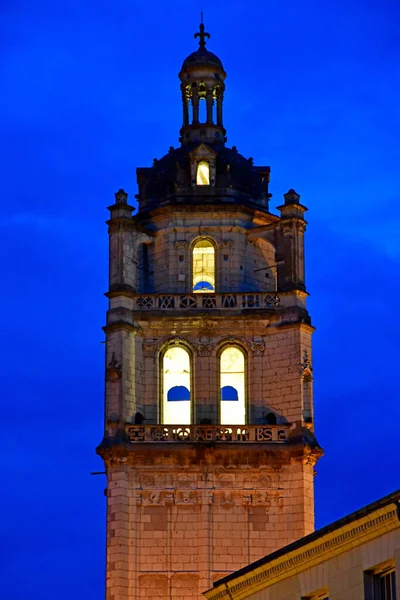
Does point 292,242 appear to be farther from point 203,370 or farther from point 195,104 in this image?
point 195,104

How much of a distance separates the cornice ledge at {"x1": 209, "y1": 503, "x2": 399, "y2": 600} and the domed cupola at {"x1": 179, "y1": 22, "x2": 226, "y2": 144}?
36.1m

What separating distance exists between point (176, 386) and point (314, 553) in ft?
114

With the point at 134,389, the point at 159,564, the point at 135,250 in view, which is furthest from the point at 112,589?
the point at 135,250

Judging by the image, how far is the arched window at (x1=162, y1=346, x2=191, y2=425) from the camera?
94.6m

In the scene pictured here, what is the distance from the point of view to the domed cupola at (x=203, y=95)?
10156cm

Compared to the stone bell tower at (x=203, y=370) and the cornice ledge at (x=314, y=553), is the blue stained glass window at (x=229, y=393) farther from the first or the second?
the cornice ledge at (x=314, y=553)

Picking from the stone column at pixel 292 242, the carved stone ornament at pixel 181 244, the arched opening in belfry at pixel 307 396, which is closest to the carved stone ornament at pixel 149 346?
the carved stone ornament at pixel 181 244

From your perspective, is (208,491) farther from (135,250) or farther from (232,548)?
(135,250)

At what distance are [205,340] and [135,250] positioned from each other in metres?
5.44

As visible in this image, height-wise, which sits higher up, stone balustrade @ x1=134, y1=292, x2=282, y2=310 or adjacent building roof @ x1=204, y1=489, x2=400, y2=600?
stone balustrade @ x1=134, y1=292, x2=282, y2=310

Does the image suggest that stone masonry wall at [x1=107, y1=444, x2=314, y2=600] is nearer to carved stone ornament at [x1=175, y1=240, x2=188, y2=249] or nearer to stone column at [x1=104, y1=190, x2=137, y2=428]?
stone column at [x1=104, y1=190, x2=137, y2=428]

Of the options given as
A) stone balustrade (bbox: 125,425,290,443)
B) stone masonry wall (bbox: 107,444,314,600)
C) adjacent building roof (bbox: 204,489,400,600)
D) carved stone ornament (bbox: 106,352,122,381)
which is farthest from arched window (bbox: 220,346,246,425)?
adjacent building roof (bbox: 204,489,400,600)

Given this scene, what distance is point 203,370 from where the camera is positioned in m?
94.8

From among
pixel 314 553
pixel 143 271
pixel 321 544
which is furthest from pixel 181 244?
pixel 321 544
